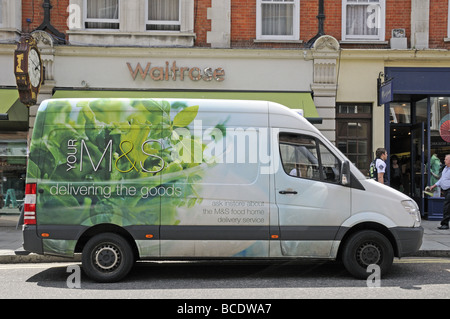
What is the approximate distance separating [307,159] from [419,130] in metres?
7.93

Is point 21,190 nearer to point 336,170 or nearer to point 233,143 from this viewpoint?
point 233,143

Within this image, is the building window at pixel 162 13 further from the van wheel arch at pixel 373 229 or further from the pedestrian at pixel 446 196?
the van wheel arch at pixel 373 229

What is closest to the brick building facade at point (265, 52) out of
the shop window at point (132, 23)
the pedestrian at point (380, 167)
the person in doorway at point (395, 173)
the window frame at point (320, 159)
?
the shop window at point (132, 23)

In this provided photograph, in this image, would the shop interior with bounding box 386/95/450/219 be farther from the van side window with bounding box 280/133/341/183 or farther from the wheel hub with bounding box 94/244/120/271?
the wheel hub with bounding box 94/244/120/271

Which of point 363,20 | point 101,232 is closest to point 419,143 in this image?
point 363,20

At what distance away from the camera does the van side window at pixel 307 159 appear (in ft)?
21.9

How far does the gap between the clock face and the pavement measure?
3.42 m

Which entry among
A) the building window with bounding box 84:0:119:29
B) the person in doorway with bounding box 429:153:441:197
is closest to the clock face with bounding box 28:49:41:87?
the building window with bounding box 84:0:119:29

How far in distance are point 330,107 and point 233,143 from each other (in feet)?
22.6

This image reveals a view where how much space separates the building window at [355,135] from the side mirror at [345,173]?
670cm

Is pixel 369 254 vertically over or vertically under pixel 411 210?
under

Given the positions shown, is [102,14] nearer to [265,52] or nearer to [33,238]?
[265,52]

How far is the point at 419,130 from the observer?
1335 centimetres
